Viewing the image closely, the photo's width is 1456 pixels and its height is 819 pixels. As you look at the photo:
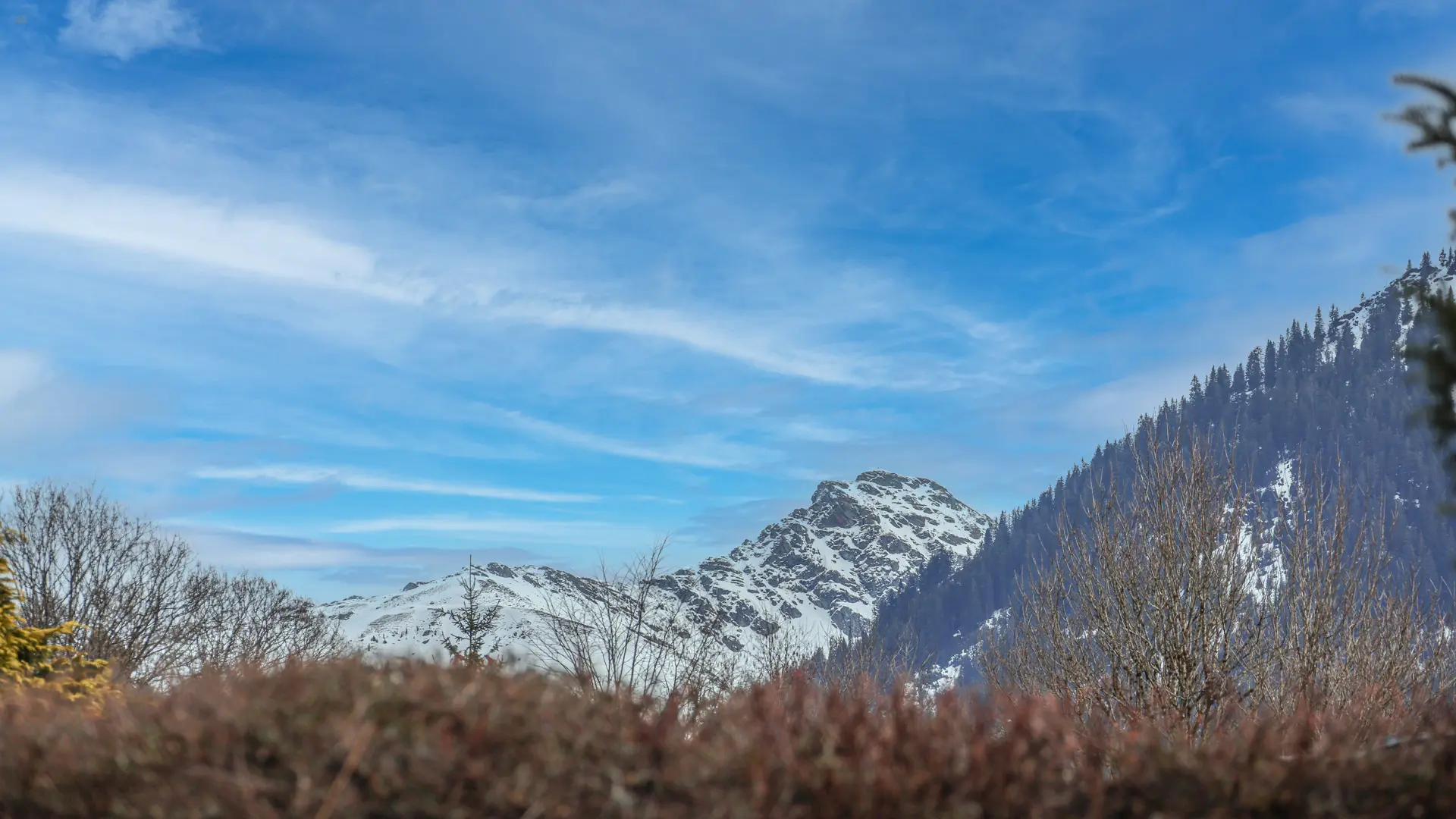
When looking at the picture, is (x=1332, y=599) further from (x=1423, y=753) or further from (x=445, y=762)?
(x=445, y=762)

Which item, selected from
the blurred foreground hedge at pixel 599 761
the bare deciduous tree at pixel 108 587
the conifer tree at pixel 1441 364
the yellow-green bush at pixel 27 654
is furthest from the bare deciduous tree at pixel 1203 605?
the bare deciduous tree at pixel 108 587

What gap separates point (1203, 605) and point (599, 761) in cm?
1156

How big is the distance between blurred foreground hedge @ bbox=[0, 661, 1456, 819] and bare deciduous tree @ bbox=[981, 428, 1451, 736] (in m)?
6.91

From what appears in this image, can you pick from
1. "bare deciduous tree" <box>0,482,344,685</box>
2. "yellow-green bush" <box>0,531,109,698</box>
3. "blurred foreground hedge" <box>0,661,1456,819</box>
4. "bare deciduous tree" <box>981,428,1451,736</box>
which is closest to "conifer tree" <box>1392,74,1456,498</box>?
"blurred foreground hedge" <box>0,661,1456,819</box>

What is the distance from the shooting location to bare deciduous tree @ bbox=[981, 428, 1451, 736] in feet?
41.1

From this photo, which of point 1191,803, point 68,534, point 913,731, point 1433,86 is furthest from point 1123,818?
point 68,534

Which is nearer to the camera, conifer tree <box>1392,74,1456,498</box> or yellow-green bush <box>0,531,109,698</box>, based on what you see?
conifer tree <box>1392,74,1456,498</box>

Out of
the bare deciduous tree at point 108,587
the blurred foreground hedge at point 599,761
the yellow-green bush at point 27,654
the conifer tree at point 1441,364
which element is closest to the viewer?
the blurred foreground hedge at point 599,761

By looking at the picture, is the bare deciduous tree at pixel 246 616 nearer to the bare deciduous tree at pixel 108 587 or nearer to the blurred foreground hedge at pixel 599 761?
the bare deciduous tree at pixel 108 587

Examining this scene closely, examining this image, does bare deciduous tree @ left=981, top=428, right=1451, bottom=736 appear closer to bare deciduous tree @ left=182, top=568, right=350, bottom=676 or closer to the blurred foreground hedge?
the blurred foreground hedge

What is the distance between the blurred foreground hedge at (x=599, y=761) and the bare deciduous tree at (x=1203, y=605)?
691cm

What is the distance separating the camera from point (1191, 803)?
312cm

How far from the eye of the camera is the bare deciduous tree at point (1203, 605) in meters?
12.5

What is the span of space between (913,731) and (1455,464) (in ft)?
11.4
